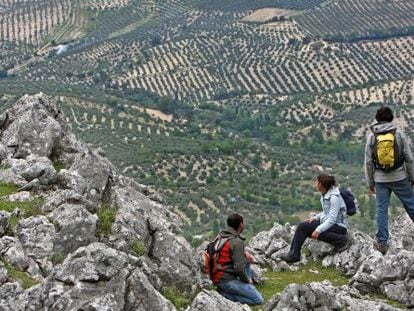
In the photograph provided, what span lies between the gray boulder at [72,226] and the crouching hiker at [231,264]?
2414 mm

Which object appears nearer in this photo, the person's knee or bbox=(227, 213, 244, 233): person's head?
bbox=(227, 213, 244, 233): person's head

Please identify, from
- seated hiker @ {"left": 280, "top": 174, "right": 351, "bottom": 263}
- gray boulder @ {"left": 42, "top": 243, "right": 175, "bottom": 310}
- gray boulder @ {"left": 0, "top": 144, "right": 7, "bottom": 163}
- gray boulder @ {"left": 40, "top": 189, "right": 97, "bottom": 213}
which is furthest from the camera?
gray boulder @ {"left": 0, "top": 144, "right": 7, "bottom": 163}

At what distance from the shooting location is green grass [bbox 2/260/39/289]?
11750 mm

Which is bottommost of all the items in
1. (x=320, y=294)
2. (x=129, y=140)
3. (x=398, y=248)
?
(x=129, y=140)

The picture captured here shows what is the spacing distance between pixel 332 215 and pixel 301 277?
6.46 ft

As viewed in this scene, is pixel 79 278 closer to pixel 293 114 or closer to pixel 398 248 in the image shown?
pixel 398 248

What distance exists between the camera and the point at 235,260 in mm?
13695

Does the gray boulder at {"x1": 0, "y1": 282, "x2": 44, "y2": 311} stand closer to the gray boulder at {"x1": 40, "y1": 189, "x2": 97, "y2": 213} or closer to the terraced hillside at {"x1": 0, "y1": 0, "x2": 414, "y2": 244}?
the gray boulder at {"x1": 40, "y1": 189, "x2": 97, "y2": 213}

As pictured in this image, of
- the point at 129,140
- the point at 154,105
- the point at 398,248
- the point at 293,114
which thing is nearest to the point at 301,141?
the point at 293,114

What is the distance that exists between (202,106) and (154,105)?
18625 mm

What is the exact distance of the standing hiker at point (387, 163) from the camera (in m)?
14.9

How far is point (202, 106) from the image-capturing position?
14400 centimetres

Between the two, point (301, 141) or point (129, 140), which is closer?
point (129, 140)

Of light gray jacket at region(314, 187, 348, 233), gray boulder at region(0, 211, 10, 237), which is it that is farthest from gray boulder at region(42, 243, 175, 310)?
light gray jacket at region(314, 187, 348, 233)
